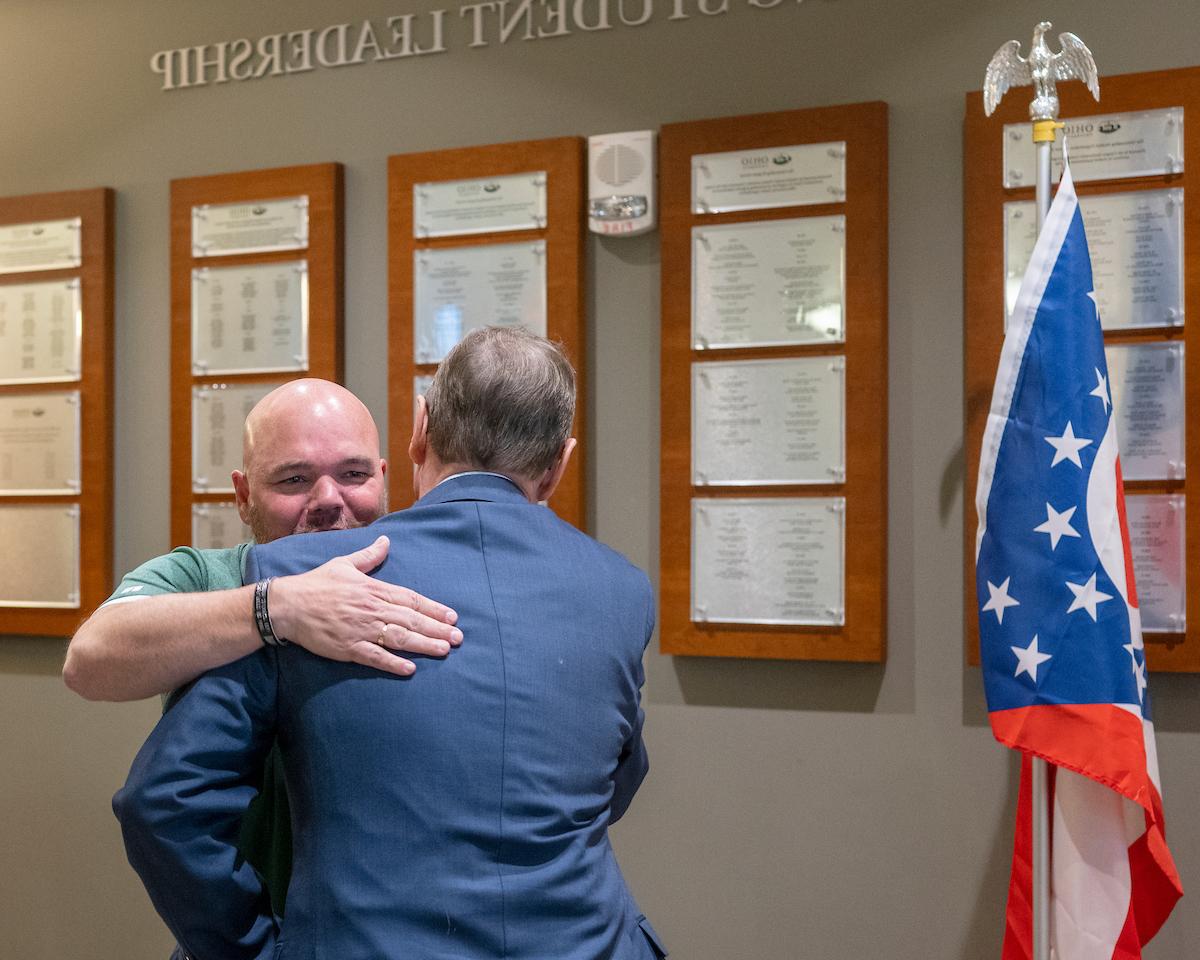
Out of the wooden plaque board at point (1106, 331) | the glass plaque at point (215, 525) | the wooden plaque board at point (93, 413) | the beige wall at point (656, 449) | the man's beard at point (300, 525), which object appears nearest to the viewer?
the man's beard at point (300, 525)

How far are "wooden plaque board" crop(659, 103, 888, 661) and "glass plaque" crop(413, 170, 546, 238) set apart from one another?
34cm

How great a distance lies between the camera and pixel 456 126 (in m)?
3.33

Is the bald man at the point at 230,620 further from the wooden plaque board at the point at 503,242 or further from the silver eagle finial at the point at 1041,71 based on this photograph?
the silver eagle finial at the point at 1041,71

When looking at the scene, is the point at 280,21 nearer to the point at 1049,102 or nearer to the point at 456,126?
the point at 456,126

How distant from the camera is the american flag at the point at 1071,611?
7.52ft

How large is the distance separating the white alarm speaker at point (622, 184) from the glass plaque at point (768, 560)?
2.25 ft

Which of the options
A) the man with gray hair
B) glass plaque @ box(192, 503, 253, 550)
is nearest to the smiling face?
the man with gray hair

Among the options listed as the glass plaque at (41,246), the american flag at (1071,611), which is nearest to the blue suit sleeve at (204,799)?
the american flag at (1071,611)

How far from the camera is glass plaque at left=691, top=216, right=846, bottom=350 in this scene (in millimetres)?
2926

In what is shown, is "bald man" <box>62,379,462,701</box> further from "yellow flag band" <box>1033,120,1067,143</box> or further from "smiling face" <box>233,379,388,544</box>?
"yellow flag band" <box>1033,120,1067,143</box>

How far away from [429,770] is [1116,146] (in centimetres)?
211

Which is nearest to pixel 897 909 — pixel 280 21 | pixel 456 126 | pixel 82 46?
pixel 456 126

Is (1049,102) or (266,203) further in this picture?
(266,203)

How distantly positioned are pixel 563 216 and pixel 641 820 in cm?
148
